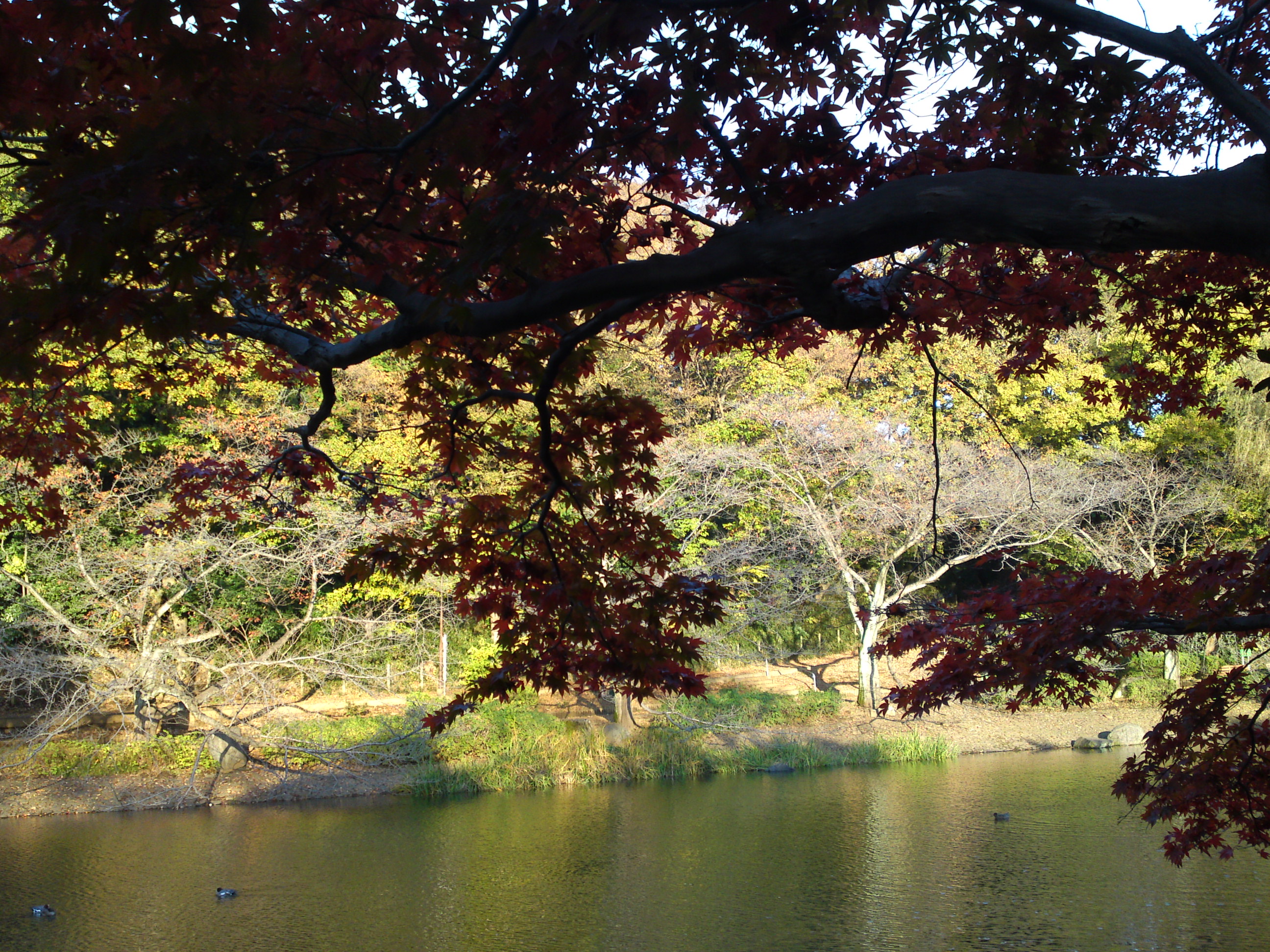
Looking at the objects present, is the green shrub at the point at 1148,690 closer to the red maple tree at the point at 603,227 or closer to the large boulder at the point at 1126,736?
the large boulder at the point at 1126,736

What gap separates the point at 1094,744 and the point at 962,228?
1514cm

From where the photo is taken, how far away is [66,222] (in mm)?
2025

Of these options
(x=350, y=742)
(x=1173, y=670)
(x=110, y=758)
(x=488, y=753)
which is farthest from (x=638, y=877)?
(x=1173, y=670)

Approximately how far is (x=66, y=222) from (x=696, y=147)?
1.73 metres

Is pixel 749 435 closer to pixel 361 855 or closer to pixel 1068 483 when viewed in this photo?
pixel 1068 483

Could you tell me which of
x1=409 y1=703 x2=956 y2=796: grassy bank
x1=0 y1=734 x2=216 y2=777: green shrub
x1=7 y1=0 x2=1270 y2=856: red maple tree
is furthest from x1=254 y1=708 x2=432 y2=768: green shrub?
x1=7 y1=0 x2=1270 y2=856: red maple tree

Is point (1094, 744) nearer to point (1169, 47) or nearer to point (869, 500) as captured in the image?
point (869, 500)

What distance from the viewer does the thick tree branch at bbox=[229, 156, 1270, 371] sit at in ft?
5.99

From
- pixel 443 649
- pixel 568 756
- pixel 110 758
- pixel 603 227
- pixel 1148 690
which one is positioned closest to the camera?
pixel 603 227

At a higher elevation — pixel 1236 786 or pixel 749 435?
pixel 749 435

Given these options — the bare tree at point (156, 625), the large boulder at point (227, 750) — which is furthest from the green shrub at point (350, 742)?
the bare tree at point (156, 625)

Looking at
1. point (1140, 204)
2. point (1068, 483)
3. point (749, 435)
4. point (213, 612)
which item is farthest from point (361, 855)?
point (1068, 483)

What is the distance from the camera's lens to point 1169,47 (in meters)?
1.94

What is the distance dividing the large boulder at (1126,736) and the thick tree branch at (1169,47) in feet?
49.6
